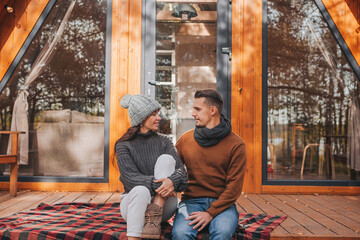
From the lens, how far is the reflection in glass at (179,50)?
175 inches

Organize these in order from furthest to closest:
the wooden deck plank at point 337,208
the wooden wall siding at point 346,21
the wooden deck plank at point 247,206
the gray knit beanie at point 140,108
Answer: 1. the wooden wall siding at point 346,21
2. the wooden deck plank at point 247,206
3. the wooden deck plank at point 337,208
4. the gray knit beanie at point 140,108

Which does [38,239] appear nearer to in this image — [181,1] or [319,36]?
[181,1]

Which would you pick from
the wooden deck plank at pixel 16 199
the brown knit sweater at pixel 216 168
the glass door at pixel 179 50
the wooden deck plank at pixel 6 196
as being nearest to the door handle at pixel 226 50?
the glass door at pixel 179 50

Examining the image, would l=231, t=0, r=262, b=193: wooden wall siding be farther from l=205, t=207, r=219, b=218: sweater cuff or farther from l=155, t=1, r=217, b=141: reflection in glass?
l=205, t=207, r=219, b=218: sweater cuff

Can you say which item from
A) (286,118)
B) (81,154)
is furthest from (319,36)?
(81,154)

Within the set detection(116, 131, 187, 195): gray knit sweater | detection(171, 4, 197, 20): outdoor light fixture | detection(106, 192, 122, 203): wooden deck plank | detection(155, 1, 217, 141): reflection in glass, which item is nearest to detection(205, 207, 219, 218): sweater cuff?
detection(116, 131, 187, 195): gray knit sweater

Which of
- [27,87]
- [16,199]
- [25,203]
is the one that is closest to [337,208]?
[25,203]

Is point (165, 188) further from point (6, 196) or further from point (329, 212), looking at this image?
point (6, 196)

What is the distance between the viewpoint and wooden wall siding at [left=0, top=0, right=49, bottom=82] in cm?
448

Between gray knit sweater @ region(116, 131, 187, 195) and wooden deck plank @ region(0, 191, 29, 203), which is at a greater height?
gray knit sweater @ region(116, 131, 187, 195)

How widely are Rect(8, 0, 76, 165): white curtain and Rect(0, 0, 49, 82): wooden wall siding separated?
0.97 feet

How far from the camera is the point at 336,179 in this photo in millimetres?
4512

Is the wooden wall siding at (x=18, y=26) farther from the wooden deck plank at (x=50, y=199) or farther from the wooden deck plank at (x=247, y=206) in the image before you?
the wooden deck plank at (x=247, y=206)

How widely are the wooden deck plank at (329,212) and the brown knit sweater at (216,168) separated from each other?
113 centimetres
